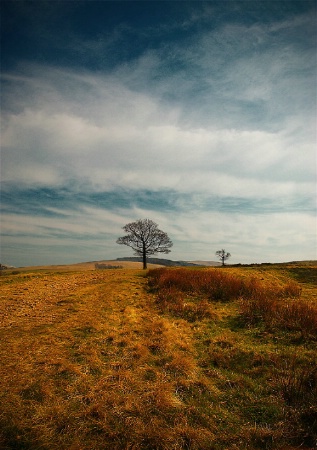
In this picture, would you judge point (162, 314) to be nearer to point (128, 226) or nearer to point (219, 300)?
point (219, 300)

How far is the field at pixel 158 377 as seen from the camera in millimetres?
4625

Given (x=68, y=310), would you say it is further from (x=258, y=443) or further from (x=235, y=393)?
(x=258, y=443)

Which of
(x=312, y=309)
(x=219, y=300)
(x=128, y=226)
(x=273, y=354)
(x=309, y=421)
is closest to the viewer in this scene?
(x=309, y=421)

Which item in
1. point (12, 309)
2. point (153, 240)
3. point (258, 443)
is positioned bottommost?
point (258, 443)

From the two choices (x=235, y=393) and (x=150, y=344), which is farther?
(x=150, y=344)

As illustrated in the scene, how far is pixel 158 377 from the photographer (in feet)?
21.5

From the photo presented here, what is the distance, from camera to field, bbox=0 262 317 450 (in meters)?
4.62

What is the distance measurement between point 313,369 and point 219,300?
28.7ft

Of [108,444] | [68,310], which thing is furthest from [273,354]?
[68,310]

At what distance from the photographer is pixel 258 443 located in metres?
4.52

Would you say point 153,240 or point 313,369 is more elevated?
point 153,240

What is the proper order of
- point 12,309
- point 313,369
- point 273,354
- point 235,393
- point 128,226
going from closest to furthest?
point 235,393 < point 313,369 < point 273,354 < point 12,309 < point 128,226

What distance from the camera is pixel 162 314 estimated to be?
1262cm

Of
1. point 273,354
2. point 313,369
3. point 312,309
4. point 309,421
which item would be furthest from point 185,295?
point 309,421
